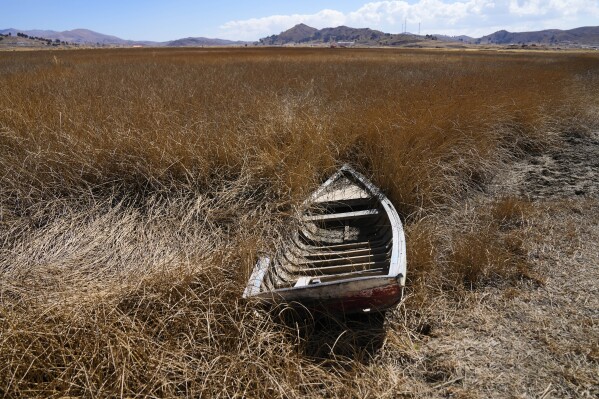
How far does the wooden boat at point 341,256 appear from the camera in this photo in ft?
7.79

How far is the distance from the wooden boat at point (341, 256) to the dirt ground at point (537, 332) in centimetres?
56

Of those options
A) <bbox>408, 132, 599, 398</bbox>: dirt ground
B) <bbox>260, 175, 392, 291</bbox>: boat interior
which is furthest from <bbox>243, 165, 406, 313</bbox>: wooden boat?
<bbox>408, 132, 599, 398</bbox>: dirt ground

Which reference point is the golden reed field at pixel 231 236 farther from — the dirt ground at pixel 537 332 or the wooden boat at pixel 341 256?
the wooden boat at pixel 341 256

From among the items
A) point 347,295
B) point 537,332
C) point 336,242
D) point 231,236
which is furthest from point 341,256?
point 537,332

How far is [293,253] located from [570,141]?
5.60 meters

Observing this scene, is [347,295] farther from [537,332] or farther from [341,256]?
[537,332]

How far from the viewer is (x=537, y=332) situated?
2.54m

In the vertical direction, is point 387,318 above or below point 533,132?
below

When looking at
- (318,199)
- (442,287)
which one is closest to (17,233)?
(318,199)

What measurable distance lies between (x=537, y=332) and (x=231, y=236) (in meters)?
2.48

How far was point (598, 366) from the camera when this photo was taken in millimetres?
2234

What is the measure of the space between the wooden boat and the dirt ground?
1.85 feet

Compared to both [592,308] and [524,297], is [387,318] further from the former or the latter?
[592,308]

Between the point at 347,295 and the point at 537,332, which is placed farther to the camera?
the point at 537,332
